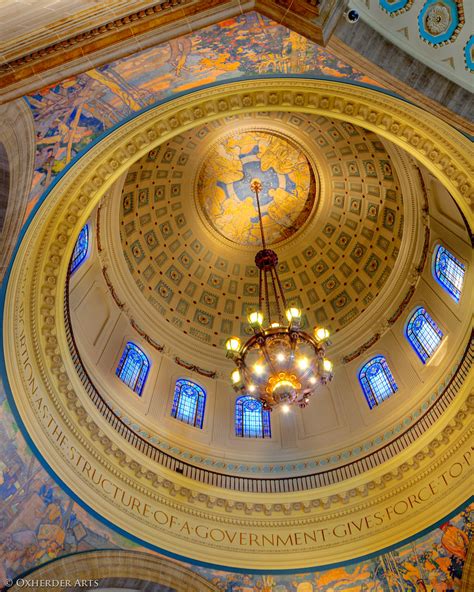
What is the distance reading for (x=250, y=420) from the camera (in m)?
15.2

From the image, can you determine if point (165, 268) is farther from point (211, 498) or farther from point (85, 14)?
point (85, 14)

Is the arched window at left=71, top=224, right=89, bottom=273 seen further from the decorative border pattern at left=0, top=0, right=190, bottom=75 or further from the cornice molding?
the decorative border pattern at left=0, top=0, right=190, bottom=75

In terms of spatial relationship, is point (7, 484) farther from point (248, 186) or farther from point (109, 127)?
point (248, 186)

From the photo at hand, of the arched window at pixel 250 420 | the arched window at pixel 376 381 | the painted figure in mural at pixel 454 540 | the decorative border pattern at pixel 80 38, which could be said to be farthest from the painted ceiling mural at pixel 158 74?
the arched window at pixel 250 420

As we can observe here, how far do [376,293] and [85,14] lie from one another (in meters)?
12.8

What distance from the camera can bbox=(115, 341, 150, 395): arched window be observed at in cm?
1388

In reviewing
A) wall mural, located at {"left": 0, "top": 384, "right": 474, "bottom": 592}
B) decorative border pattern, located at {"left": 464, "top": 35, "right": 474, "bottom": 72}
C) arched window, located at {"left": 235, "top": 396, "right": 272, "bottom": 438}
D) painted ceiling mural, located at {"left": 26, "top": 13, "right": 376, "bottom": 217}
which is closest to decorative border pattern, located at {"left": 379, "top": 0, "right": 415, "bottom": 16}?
decorative border pattern, located at {"left": 464, "top": 35, "right": 474, "bottom": 72}

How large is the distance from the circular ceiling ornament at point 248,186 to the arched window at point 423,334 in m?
5.89

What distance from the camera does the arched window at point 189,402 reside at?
14484 millimetres

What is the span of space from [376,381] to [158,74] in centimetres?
1074

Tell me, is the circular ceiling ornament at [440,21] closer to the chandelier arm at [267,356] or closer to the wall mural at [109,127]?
the wall mural at [109,127]

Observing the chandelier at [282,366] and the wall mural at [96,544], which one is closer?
the wall mural at [96,544]

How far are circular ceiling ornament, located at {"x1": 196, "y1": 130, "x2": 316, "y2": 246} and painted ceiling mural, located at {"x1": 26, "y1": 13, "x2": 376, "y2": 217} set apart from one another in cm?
940

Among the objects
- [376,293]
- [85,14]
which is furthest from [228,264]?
[85,14]
